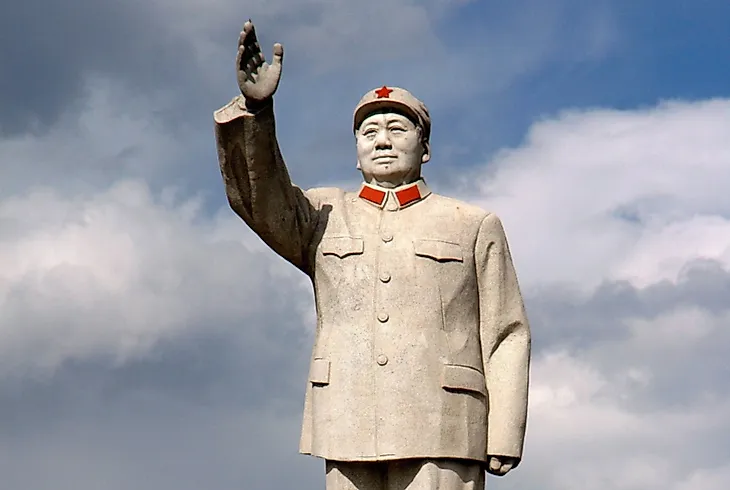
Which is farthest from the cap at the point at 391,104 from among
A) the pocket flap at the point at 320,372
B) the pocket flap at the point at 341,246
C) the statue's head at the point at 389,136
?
the pocket flap at the point at 320,372

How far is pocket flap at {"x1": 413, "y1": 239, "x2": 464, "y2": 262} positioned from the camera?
977cm

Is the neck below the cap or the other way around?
below

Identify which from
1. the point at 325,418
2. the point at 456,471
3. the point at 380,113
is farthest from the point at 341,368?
the point at 380,113

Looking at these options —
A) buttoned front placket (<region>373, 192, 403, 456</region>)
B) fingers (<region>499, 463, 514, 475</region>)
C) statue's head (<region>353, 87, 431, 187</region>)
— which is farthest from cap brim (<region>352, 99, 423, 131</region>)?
fingers (<region>499, 463, 514, 475</region>)

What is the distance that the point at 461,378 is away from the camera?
9.55 metres

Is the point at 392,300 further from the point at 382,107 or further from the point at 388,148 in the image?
the point at 382,107

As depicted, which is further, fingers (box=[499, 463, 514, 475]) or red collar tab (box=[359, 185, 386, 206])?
red collar tab (box=[359, 185, 386, 206])

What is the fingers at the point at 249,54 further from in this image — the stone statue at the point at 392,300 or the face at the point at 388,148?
the face at the point at 388,148

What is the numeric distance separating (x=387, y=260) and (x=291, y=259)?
0.70m

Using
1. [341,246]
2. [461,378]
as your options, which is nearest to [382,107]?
[341,246]

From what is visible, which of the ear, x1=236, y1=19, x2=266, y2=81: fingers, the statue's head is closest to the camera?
x1=236, y1=19, x2=266, y2=81: fingers

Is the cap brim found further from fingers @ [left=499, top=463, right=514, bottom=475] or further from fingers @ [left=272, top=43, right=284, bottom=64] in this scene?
fingers @ [left=499, top=463, right=514, bottom=475]

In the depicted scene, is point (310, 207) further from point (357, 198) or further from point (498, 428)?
point (498, 428)

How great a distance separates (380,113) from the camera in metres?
10.1
